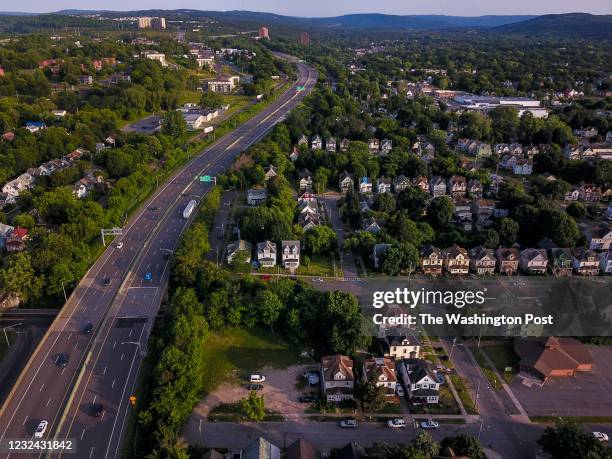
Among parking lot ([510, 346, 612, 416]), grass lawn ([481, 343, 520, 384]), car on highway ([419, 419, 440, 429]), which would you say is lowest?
car on highway ([419, 419, 440, 429])

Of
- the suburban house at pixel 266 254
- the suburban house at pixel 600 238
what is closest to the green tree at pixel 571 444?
the suburban house at pixel 266 254

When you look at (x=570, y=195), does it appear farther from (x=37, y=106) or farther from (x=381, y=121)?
(x=37, y=106)

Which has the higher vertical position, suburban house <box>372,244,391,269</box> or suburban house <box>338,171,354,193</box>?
suburban house <box>338,171,354,193</box>

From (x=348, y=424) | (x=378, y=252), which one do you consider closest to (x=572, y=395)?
(x=348, y=424)

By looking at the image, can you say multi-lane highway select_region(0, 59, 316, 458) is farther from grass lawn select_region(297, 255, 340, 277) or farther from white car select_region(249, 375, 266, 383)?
grass lawn select_region(297, 255, 340, 277)

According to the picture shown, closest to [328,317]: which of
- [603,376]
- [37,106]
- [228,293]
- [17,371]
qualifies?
[228,293]

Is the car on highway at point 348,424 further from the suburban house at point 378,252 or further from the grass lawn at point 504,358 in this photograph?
the suburban house at point 378,252

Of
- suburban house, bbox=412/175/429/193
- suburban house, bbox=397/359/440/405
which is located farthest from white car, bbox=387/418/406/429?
suburban house, bbox=412/175/429/193
